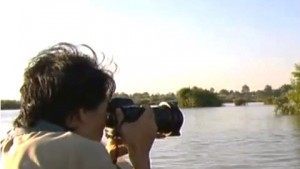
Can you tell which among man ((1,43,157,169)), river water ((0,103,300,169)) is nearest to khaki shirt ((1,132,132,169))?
man ((1,43,157,169))

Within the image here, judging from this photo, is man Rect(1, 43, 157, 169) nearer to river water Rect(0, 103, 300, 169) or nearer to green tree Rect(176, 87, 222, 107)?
river water Rect(0, 103, 300, 169)

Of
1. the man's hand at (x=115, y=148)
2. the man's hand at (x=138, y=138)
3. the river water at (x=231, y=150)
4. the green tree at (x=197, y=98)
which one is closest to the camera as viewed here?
the man's hand at (x=138, y=138)

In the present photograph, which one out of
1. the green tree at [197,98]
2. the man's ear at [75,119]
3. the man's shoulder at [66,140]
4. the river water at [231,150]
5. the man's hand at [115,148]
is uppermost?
the green tree at [197,98]

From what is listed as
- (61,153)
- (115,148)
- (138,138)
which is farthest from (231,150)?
(61,153)

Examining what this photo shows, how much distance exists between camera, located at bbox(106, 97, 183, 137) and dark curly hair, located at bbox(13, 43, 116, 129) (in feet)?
0.29

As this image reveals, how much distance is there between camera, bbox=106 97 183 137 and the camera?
146cm

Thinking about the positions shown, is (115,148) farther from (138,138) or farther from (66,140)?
(66,140)

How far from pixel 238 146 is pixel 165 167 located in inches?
165

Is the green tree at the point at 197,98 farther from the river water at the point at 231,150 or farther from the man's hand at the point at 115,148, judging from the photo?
the man's hand at the point at 115,148

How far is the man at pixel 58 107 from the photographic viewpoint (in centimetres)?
127

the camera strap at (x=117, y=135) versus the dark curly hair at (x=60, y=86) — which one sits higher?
the dark curly hair at (x=60, y=86)

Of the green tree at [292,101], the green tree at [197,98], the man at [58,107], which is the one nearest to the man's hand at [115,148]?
the man at [58,107]

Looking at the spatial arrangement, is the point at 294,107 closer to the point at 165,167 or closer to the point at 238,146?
the point at 238,146

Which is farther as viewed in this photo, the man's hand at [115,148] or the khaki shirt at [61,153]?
the man's hand at [115,148]
